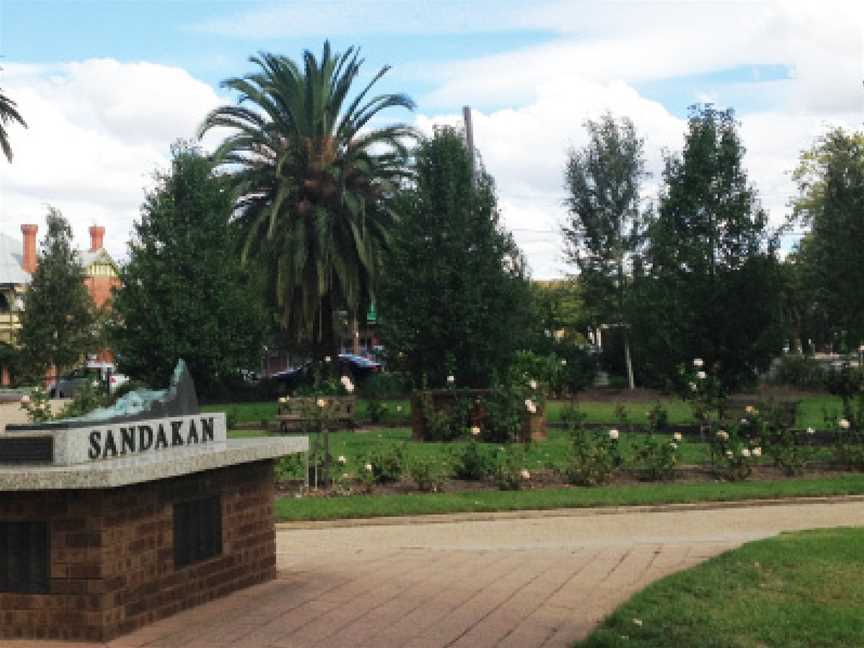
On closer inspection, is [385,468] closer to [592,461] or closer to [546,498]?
[546,498]

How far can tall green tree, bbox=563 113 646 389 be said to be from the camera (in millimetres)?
40844

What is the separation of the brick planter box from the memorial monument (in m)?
13.5

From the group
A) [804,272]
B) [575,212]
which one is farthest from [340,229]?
[804,272]

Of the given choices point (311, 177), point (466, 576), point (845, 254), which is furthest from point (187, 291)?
point (466, 576)

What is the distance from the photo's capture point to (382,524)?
39.6ft

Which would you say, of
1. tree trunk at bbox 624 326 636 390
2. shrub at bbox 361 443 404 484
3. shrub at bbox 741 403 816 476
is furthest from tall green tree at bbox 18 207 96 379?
shrub at bbox 741 403 816 476

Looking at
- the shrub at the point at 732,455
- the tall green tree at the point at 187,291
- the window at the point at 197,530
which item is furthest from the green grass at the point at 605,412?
the window at the point at 197,530

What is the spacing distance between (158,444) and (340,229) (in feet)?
91.8

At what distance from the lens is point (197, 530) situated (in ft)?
23.6

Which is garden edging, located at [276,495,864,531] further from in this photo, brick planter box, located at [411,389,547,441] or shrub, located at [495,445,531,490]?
brick planter box, located at [411,389,547,441]

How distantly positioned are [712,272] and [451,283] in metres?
6.14

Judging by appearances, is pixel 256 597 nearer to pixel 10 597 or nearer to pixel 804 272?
pixel 10 597

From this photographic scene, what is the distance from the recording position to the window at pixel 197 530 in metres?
6.97

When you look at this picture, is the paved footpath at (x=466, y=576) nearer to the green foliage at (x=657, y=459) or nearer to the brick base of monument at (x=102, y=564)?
the brick base of monument at (x=102, y=564)
